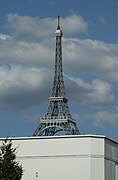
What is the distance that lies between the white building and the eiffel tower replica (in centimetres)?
2690

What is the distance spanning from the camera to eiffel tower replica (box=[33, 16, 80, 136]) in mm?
108188

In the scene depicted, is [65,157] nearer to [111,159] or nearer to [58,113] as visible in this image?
[111,159]

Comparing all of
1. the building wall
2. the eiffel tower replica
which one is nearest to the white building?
the building wall

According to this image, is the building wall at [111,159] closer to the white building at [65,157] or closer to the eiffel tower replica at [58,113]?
the white building at [65,157]

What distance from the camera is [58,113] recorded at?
113 metres

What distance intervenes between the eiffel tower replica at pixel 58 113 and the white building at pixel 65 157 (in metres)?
26.9

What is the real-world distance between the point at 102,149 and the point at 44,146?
768cm

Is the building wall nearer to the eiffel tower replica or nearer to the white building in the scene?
the white building

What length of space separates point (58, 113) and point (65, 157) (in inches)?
1501

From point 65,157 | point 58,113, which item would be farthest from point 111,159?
point 58,113

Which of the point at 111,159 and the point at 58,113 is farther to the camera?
the point at 58,113

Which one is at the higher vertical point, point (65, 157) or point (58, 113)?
point (58, 113)

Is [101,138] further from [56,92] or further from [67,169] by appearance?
[56,92]

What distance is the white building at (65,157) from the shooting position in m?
74.9
